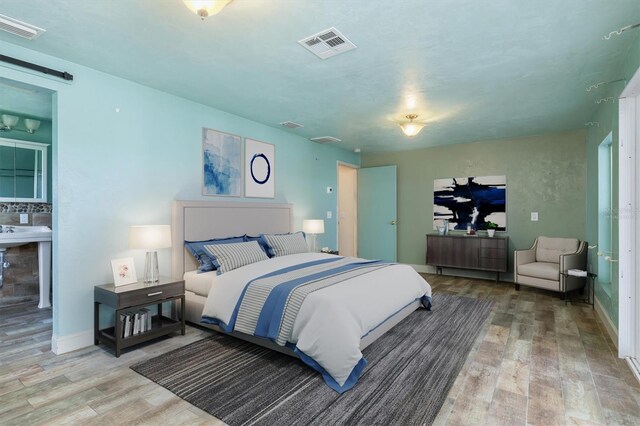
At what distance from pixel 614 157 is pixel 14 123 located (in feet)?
22.2

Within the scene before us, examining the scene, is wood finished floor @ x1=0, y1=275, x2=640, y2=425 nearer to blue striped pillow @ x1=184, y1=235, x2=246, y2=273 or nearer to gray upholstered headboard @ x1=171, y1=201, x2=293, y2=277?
blue striped pillow @ x1=184, y1=235, x2=246, y2=273

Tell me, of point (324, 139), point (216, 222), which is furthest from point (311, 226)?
point (216, 222)

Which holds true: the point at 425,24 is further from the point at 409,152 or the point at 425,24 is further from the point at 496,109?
the point at 409,152

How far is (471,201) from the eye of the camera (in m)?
6.20

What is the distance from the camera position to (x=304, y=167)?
18.9 feet

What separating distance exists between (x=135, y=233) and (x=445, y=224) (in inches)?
203

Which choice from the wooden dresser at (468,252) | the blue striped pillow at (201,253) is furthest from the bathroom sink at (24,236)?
the wooden dresser at (468,252)

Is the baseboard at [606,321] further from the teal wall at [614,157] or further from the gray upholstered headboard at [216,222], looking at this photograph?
the gray upholstered headboard at [216,222]

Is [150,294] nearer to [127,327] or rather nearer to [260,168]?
[127,327]

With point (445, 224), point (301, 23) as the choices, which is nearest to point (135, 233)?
point (301, 23)

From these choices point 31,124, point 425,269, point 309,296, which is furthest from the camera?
point 425,269

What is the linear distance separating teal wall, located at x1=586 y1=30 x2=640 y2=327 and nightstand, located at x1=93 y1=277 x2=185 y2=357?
4.11 meters

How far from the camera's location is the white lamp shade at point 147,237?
3.18m

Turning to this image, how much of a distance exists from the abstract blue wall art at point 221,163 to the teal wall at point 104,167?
0.10 meters
